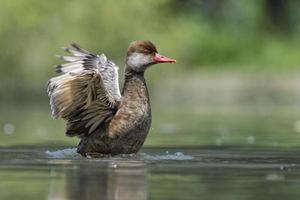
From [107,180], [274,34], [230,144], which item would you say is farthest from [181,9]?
[107,180]

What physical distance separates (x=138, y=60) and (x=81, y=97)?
748 mm

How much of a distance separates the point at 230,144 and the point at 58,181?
541 centimetres

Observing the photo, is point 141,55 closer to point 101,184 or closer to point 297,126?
point 101,184

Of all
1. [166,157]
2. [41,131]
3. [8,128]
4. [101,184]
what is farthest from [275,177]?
[8,128]

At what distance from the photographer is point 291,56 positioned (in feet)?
127

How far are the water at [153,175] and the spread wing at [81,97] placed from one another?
→ 1.24 feet

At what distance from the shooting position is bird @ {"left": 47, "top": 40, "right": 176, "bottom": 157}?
501 inches

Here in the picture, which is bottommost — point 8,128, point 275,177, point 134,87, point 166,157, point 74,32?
point 275,177

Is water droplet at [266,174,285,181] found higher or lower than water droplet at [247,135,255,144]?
lower

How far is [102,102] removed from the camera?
42.3ft

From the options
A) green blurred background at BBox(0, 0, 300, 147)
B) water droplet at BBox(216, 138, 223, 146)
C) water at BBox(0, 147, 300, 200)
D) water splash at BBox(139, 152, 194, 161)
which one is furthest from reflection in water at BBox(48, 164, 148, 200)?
green blurred background at BBox(0, 0, 300, 147)

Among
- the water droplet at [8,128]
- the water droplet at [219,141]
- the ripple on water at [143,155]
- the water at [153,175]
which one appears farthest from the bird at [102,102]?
the water droplet at [8,128]

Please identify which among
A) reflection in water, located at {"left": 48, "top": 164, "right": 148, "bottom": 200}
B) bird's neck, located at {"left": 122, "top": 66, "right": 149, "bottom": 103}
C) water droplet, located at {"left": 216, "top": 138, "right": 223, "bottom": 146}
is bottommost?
reflection in water, located at {"left": 48, "top": 164, "right": 148, "bottom": 200}

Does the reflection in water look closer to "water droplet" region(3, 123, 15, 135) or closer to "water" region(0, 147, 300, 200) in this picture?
"water" region(0, 147, 300, 200)
